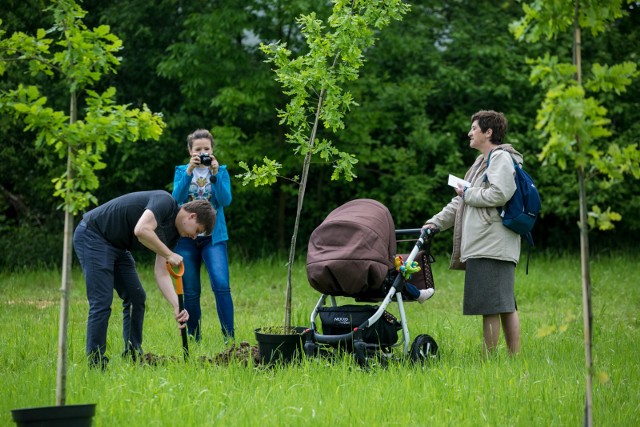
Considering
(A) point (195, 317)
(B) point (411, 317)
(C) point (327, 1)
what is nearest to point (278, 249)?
(C) point (327, 1)

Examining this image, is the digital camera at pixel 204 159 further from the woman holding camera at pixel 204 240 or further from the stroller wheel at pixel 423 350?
the stroller wheel at pixel 423 350

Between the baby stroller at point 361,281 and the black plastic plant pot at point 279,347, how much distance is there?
0.07m

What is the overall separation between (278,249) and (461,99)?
4.32 meters

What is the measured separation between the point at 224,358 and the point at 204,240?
1.18 metres

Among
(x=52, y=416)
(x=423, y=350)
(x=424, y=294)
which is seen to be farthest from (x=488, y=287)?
(x=52, y=416)

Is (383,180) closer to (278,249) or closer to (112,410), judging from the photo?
(278,249)

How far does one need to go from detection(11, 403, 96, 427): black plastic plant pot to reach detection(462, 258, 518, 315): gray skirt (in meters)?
2.93

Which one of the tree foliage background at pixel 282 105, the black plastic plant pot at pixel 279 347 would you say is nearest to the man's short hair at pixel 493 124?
the black plastic plant pot at pixel 279 347

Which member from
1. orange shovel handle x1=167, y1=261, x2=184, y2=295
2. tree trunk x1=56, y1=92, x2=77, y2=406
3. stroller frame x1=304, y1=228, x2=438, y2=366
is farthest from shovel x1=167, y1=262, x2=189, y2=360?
tree trunk x1=56, y1=92, x2=77, y2=406

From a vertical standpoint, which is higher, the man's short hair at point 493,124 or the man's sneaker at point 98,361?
the man's short hair at point 493,124

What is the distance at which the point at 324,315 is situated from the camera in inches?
235

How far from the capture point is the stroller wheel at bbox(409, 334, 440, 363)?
596 centimetres

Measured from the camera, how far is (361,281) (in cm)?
570

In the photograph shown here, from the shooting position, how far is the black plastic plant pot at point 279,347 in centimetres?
575
